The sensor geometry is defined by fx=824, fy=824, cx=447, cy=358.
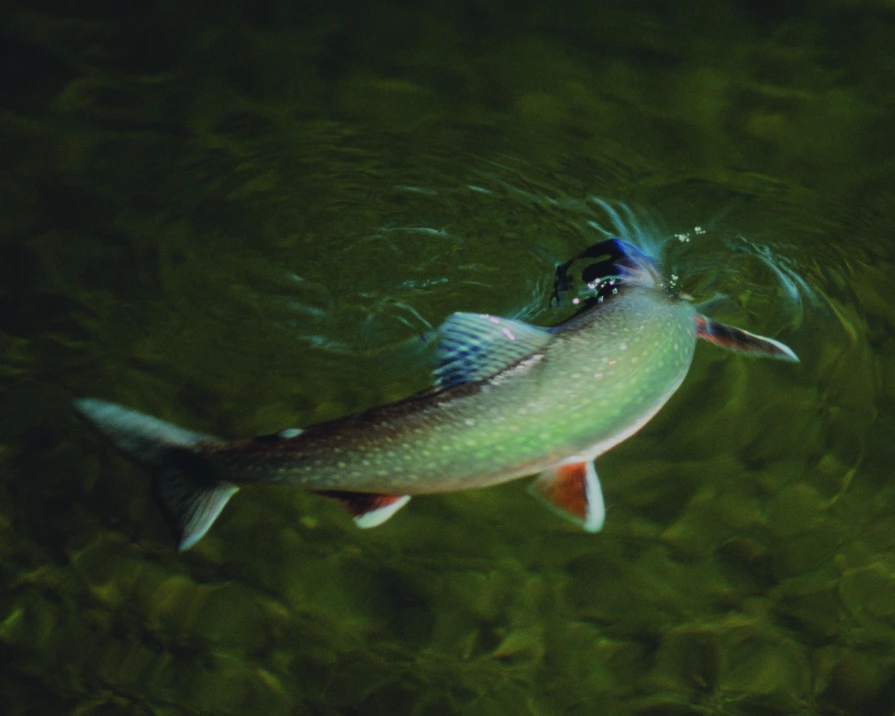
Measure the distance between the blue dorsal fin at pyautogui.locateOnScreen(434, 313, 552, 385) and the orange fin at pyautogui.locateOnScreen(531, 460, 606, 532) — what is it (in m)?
0.47

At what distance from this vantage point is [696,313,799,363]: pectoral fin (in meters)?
3.76

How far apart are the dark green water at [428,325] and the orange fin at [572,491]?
415 millimetres

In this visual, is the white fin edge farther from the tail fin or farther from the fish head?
the fish head

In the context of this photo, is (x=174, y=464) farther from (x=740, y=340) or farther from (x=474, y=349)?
(x=740, y=340)

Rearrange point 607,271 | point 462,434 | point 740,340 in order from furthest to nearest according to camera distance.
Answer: point 607,271 < point 740,340 < point 462,434

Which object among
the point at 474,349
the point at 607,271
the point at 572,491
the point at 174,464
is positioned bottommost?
the point at 572,491

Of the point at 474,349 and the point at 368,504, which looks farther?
the point at 474,349

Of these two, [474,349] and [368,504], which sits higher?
[474,349]

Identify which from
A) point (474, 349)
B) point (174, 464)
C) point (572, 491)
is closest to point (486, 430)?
point (474, 349)

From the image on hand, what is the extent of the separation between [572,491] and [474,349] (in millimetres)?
666

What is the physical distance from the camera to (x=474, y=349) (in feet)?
10.1

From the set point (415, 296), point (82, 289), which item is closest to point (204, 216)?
point (82, 289)

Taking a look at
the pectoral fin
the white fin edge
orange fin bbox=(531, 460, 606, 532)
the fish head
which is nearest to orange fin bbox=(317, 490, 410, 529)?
the white fin edge

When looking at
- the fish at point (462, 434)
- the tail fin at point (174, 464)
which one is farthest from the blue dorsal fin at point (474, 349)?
the tail fin at point (174, 464)
